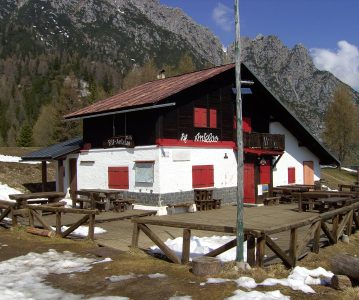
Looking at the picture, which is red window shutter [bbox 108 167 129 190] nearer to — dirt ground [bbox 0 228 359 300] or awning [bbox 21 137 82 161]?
awning [bbox 21 137 82 161]

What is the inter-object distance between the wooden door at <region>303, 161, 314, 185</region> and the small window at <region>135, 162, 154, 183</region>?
12.9 meters

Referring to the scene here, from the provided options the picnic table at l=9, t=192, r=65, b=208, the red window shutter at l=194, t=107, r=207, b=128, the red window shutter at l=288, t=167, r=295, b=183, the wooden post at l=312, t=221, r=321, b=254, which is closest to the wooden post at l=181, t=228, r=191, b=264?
the wooden post at l=312, t=221, r=321, b=254

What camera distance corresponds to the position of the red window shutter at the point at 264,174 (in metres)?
25.2

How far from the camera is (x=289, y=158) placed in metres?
27.8

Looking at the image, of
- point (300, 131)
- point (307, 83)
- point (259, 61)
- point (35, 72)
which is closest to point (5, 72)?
point (35, 72)

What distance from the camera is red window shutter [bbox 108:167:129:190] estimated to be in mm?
21250

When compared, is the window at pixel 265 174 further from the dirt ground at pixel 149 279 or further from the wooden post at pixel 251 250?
the wooden post at pixel 251 250

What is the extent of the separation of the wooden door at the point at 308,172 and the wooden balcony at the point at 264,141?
12.7ft

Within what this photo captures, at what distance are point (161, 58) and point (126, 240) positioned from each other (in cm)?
16781

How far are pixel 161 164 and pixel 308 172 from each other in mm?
13280

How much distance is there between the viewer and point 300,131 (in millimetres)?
28062

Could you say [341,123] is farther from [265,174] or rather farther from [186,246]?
[186,246]

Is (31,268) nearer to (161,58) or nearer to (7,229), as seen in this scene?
(7,229)

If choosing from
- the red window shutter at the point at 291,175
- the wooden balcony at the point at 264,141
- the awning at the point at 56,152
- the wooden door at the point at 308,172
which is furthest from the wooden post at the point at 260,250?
the wooden door at the point at 308,172
